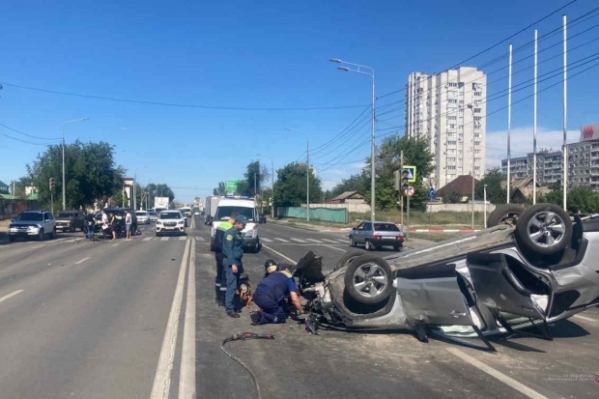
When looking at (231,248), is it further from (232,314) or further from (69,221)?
(69,221)

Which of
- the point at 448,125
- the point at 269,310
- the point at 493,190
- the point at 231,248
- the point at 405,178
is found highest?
the point at 448,125

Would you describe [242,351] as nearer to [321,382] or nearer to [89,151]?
[321,382]

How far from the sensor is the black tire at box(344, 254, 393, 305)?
8.70 metres

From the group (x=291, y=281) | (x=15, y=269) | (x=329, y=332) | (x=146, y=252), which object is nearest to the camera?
(x=329, y=332)

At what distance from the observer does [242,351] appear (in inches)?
312

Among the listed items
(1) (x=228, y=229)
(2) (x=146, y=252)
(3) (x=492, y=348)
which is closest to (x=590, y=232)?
(3) (x=492, y=348)

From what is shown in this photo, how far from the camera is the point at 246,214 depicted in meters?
26.9

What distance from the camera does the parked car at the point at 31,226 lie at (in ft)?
114

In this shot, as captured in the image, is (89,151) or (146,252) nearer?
(146,252)

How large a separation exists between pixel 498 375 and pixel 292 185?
8446 cm

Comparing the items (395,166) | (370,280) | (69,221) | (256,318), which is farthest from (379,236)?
(395,166)

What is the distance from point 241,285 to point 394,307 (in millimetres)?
3624

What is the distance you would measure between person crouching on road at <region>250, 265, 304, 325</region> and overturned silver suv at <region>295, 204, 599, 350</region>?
0.84m

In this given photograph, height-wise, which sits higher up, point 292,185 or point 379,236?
point 292,185
